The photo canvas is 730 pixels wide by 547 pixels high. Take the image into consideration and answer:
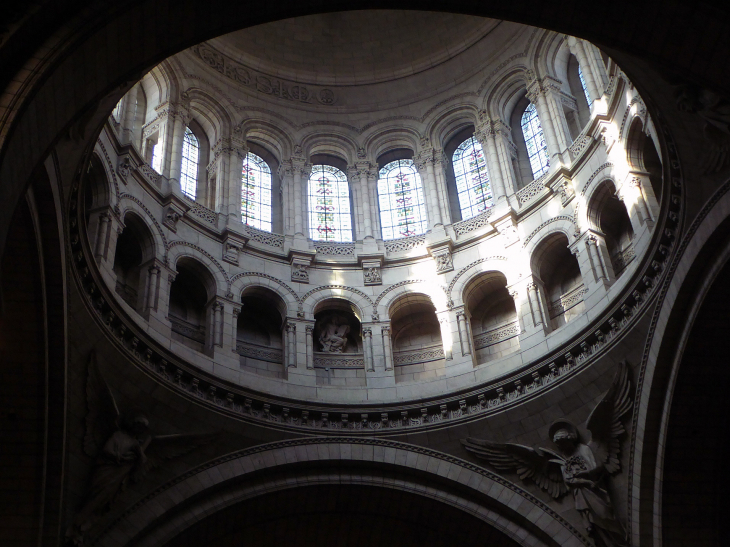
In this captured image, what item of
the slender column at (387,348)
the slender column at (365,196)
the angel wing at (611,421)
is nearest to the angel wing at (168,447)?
the slender column at (387,348)

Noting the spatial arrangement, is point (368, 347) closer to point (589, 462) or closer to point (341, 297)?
point (341, 297)

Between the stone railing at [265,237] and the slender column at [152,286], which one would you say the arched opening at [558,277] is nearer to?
the stone railing at [265,237]

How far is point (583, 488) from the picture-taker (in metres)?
17.7

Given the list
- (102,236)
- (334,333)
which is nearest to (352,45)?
(334,333)

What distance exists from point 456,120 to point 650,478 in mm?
11834

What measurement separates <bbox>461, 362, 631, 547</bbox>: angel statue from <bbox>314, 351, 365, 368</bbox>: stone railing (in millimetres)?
4237

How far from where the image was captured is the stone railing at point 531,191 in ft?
71.8

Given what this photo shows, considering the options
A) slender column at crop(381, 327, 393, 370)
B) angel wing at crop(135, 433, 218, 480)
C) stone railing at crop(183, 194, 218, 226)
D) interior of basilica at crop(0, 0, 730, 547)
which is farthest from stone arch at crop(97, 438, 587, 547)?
stone railing at crop(183, 194, 218, 226)

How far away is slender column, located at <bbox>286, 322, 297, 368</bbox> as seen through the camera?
2059cm

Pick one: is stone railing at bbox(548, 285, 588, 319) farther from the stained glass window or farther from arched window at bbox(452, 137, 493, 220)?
the stained glass window

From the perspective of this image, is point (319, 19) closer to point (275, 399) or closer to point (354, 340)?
point (354, 340)

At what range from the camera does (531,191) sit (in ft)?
72.6

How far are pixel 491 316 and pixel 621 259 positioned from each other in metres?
3.60

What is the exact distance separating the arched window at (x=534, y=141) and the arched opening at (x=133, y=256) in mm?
9686
